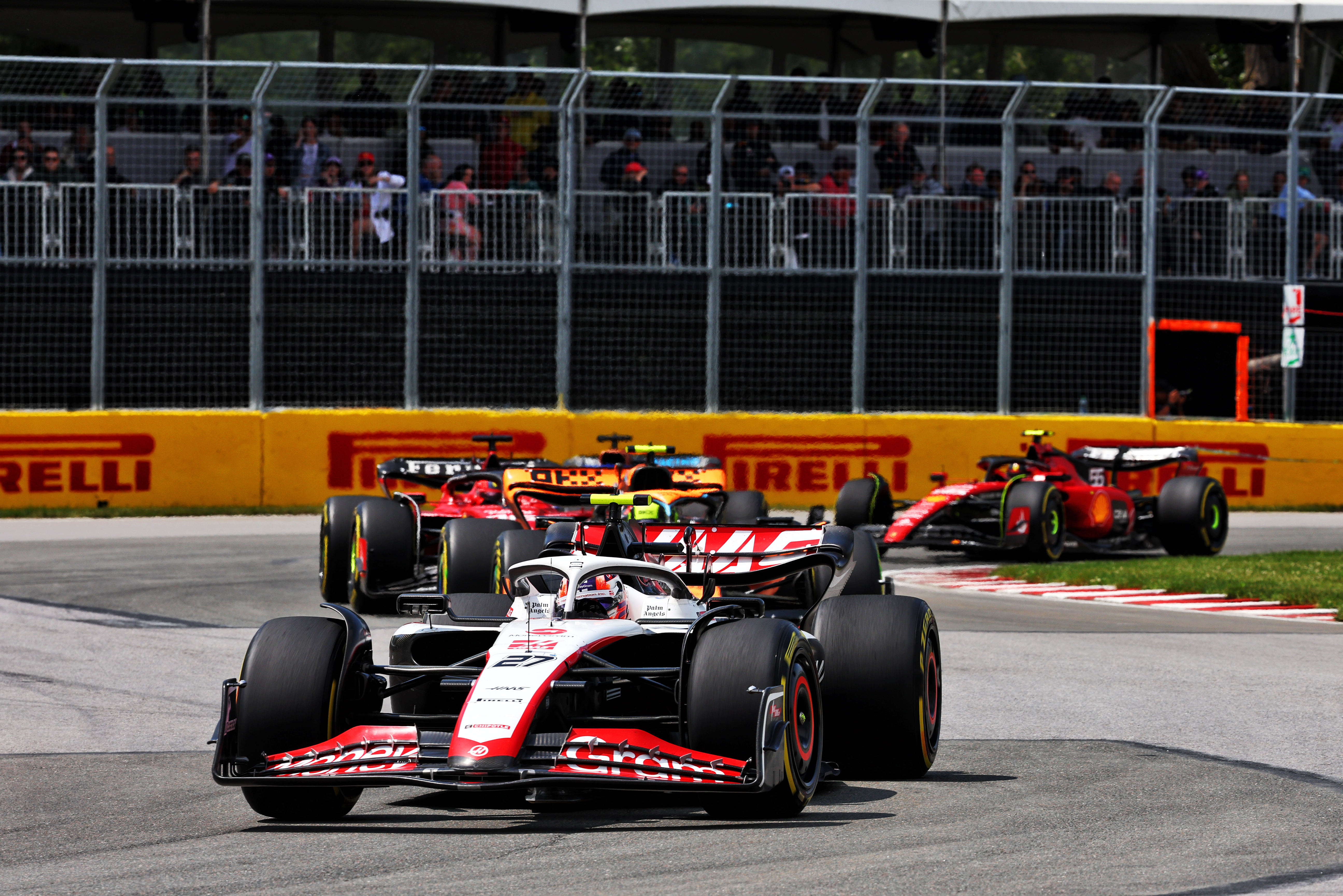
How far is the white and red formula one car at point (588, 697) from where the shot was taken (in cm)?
612

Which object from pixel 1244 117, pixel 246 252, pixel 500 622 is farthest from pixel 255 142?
pixel 500 622

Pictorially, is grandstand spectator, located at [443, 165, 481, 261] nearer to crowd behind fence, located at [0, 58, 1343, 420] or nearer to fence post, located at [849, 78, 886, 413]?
crowd behind fence, located at [0, 58, 1343, 420]

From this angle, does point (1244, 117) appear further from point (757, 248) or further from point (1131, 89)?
point (757, 248)

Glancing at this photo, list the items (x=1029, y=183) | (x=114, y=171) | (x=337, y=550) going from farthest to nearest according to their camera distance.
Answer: (x=1029, y=183)
(x=114, y=171)
(x=337, y=550)

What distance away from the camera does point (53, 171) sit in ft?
67.8

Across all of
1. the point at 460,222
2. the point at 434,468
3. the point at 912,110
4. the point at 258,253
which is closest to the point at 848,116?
the point at 912,110

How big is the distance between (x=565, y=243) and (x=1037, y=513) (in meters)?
7.41

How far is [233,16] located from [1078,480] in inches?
554

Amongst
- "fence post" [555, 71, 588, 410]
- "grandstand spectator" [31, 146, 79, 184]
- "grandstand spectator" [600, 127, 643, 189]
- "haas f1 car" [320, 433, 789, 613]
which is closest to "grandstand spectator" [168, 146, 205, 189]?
"grandstand spectator" [31, 146, 79, 184]

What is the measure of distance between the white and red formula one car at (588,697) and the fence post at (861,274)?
1450 centimetres

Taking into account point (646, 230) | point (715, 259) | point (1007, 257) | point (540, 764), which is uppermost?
point (646, 230)

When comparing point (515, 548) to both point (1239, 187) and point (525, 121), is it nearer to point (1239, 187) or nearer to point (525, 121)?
point (525, 121)

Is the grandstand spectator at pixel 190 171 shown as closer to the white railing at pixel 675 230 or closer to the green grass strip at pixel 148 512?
the white railing at pixel 675 230

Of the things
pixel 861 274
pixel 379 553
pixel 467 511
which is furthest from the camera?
pixel 861 274
